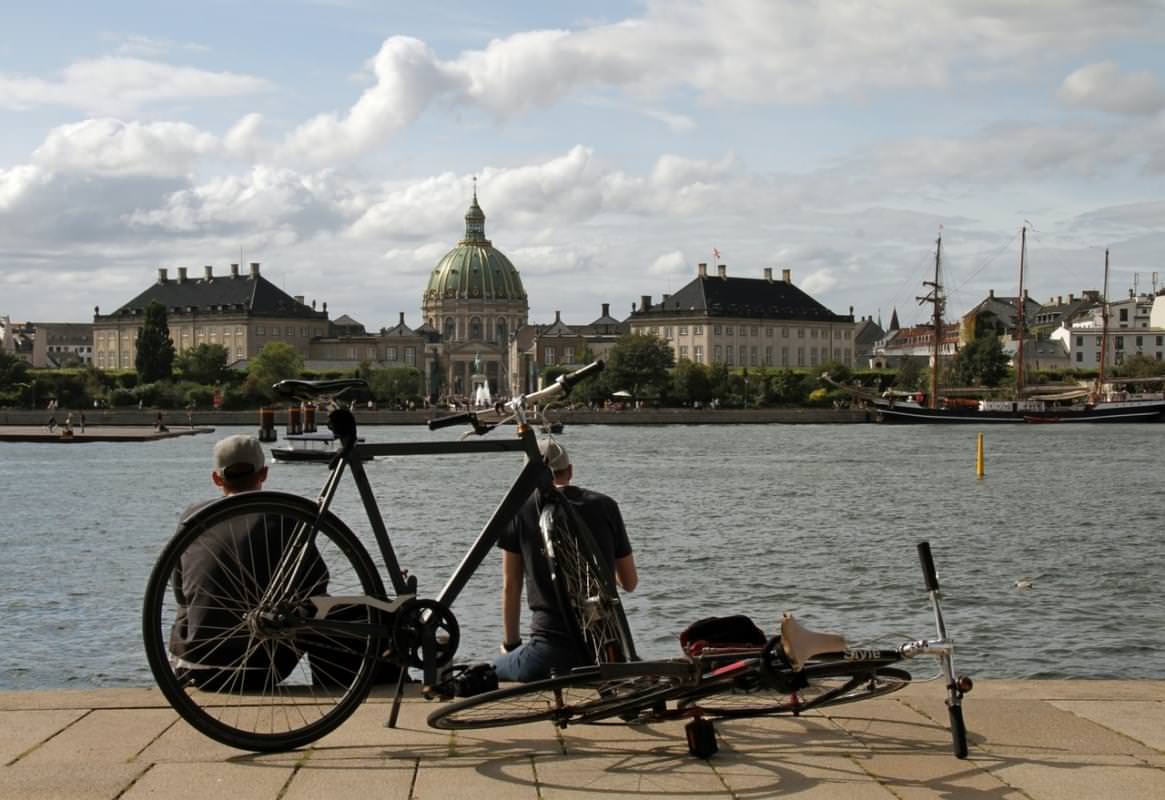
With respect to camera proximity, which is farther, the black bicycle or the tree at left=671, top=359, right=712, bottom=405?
the tree at left=671, top=359, right=712, bottom=405

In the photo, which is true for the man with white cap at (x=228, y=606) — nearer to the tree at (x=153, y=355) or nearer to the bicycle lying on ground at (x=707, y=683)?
the bicycle lying on ground at (x=707, y=683)

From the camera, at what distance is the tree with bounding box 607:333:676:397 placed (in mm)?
173000

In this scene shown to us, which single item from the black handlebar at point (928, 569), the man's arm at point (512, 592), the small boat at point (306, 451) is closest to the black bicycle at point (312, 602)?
the man's arm at point (512, 592)

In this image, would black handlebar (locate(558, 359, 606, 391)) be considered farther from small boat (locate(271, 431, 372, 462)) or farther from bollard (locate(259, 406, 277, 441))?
bollard (locate(259, 406, 277, 441))

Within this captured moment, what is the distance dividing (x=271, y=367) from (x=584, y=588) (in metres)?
178

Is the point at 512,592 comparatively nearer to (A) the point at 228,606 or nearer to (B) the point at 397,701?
(B) the point at 397,701

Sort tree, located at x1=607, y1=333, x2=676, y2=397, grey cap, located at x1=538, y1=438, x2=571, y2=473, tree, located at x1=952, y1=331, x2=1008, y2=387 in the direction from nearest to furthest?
grey cap, located at x1=538, y1=438, x2=571, y2=473
tree, located at x1=607, y1=333, x2=676, y2=397
tree, located at x1=952, y1=331, x2=1008, y2=387

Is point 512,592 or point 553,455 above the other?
point 553,455

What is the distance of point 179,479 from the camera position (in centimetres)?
5984

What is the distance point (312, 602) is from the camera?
6.41m

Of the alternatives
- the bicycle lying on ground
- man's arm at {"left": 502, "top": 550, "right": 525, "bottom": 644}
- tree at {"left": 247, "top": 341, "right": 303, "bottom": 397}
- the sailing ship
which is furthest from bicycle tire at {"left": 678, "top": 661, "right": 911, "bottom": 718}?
tree at {"left": 247, "top": 341, "right": 303, "bottom": 397}

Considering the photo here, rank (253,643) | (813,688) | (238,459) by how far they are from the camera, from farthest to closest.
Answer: (238,459)
(813,688)
(253,643)

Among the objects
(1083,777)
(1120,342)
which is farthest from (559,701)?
(1120,342)

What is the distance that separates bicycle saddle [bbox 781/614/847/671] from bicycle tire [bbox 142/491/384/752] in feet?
5.45
